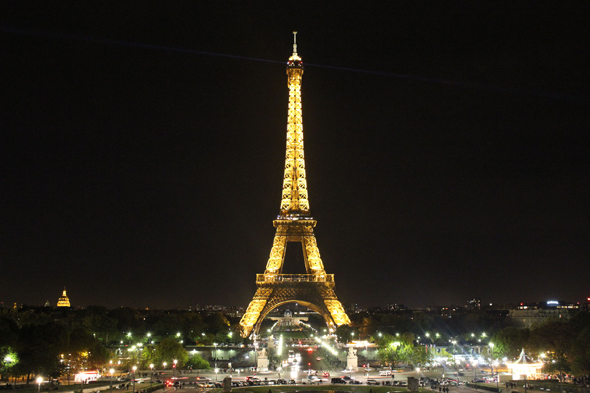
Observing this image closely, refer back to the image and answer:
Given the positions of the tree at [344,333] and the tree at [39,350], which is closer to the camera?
the tree at [39,350]

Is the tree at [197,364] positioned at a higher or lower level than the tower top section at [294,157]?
lower

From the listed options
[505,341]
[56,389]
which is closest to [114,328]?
[56,389]

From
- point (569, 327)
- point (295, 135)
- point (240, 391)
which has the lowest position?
point (240, 391)

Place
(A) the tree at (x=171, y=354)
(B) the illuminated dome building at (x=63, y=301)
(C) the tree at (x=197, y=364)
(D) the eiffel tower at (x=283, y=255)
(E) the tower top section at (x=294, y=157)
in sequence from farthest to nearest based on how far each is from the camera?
(B) the illuminated dome building at (x=63, y=301) → (E) the tower top section at (x=294, y=157) → (D) the eiffel tower at (x=283, y=255) → (C) the tree at (x=197, y=364) → (A) the tree at (x=171, y=354)

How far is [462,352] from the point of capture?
81.2 m

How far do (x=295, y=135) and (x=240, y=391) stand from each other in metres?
49.0

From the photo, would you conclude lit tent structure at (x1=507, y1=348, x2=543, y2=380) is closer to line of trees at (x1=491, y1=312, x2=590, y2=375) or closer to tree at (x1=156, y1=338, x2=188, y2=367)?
line of trees at (x1=491, y1=312, x2=590, y2=375)

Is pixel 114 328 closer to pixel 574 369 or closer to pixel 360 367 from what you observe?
pixel 360 367

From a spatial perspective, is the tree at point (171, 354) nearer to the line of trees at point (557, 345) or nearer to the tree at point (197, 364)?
the tree at point (197, 364)

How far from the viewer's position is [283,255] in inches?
3472

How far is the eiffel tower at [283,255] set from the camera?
86.3 meters

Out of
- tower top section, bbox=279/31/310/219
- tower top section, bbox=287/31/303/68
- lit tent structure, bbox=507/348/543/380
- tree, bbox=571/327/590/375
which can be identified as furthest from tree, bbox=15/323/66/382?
tower top section, bbox=287/31/303/68

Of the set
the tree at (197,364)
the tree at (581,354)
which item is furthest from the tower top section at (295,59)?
the tree at (581,354)

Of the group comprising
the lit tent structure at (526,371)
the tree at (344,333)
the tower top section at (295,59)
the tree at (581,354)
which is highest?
the tower top section at (295,59)
